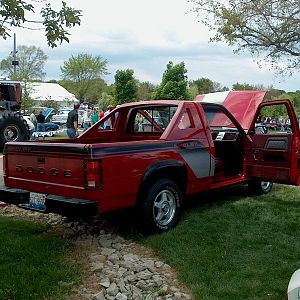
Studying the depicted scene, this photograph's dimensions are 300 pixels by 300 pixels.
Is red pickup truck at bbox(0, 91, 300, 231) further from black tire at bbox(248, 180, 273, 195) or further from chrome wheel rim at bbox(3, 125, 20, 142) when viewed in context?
chrome wheel rim at bbox(3, 125, 20, 142)

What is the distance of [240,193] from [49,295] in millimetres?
4709

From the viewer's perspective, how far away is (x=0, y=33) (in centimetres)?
440

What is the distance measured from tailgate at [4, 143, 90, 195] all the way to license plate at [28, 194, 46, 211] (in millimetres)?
98

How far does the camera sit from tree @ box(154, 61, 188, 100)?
3331 cm

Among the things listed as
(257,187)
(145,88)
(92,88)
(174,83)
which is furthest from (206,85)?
(257,187)

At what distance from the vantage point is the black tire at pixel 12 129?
13.8 metres

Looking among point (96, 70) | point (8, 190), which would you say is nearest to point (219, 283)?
point (8, 190)

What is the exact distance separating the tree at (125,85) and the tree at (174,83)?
4.13 m

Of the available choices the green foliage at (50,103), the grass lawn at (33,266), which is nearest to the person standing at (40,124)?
the grass lawn at (33,266)

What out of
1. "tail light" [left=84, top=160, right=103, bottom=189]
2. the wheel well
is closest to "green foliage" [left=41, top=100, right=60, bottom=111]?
the wheel well

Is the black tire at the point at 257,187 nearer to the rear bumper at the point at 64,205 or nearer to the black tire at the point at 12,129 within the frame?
the rear bumper at the point at 64,205

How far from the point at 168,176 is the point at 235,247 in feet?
4.09

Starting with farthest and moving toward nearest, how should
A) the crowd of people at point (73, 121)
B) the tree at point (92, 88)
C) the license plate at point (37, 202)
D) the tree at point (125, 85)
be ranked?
the tree at point (92, 88)
the tree at point (125, 85)
the crowd of people at point (73, 121)
the license plate at point (37, 202)

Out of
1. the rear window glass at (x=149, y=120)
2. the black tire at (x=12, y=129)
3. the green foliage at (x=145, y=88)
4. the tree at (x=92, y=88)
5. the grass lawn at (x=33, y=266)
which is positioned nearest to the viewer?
the grass lawn at (x=33, y=266)
